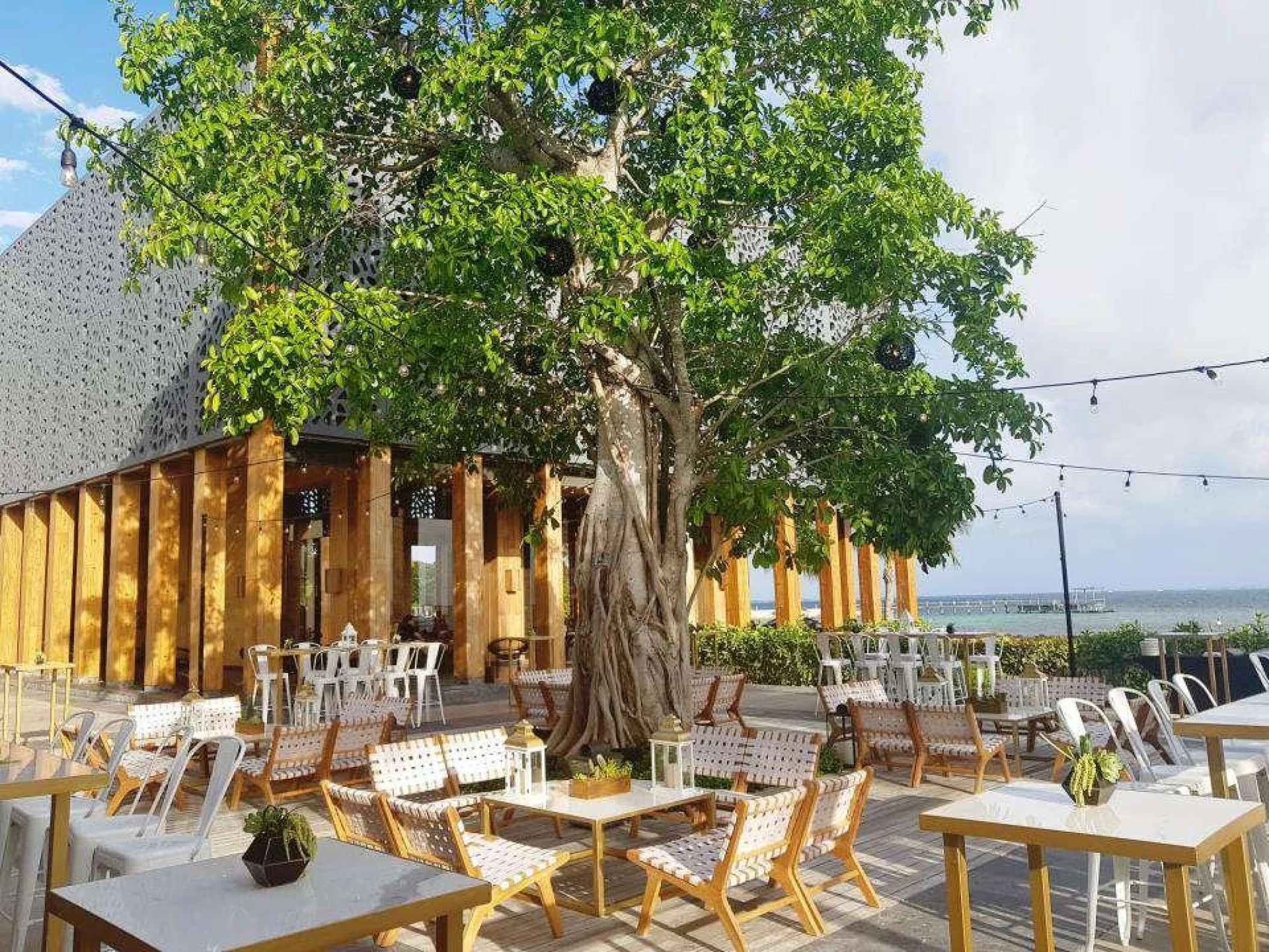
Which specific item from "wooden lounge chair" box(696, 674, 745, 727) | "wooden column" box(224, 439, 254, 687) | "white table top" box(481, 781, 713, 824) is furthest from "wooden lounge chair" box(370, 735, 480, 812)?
"wooden column" box(224, 439, 254, 687)

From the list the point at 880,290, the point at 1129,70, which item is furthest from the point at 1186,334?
the point at 880,290

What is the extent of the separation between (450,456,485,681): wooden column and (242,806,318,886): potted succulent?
12.7m

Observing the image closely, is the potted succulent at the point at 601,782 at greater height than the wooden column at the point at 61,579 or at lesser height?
lesser

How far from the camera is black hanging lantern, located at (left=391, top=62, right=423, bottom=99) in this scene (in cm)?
756

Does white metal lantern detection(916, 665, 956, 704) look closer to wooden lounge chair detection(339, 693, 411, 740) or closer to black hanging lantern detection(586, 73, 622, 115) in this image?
wooden lounge chair detection(339, 693, 411, 740)

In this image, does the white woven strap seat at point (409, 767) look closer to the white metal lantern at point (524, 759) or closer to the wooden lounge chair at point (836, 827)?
the white metal lantern at point (524, 759)

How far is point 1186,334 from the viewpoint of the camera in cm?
1316

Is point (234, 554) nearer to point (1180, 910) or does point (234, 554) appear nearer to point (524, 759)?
point (524, 759)

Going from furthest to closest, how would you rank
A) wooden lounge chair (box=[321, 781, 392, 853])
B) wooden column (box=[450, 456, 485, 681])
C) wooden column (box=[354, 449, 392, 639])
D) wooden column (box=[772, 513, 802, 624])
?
wooden column (box=[772, 513, 802, 624]), wooden column (box=[450, 456, 485, 681]), wooden column (box=[354, 449, 392, 639]), wooden lounge chair (box=[321, 781, 392, 853])

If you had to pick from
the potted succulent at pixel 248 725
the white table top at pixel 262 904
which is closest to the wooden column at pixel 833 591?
the potted succulent at pixel 248 725

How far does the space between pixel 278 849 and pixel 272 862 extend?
4 centimetres

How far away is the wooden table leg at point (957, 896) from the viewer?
3.17m

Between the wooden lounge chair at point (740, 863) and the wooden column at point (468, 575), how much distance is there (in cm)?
1140

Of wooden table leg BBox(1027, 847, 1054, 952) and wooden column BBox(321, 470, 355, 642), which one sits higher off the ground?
wooden column BBox(321, 470, 355, 642)
